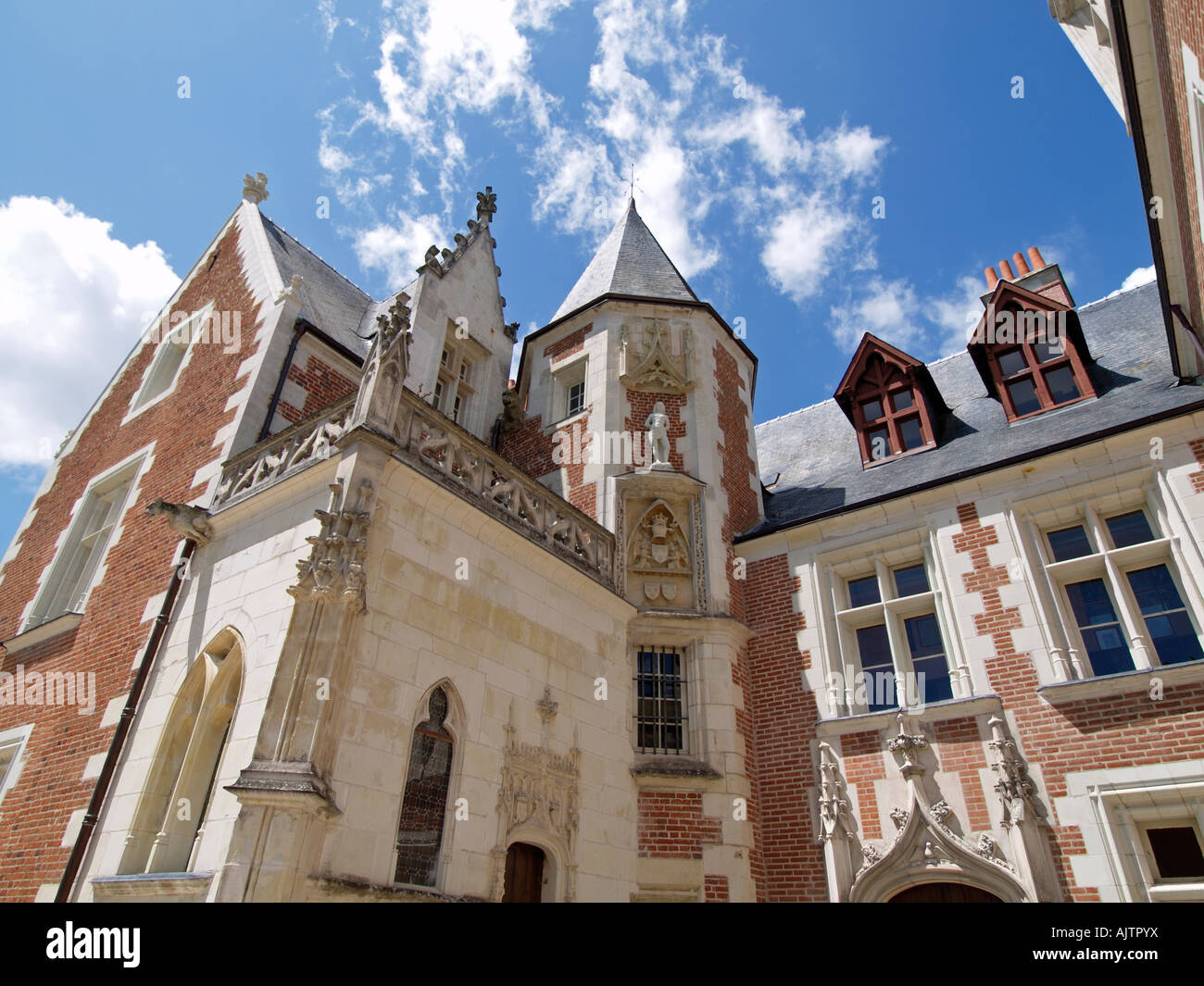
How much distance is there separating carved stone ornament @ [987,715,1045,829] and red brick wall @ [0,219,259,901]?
893 cm

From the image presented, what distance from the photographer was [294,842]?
17.2ft

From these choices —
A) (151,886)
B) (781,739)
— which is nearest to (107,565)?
(151,886)

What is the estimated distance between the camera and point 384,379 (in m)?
7.38

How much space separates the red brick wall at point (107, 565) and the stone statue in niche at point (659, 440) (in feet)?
18.7

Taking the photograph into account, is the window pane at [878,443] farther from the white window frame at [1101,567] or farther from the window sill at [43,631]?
the window sill at [43,631]

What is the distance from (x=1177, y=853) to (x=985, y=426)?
5841 mm

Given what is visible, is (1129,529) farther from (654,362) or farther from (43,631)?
(43,631)

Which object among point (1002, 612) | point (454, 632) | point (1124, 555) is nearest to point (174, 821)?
point (454, 632)

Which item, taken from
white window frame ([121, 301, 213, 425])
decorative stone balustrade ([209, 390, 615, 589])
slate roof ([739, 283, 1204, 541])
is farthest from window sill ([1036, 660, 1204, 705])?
white window frame ([121, 301, 213, 425])

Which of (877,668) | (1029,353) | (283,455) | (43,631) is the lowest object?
(877,668)

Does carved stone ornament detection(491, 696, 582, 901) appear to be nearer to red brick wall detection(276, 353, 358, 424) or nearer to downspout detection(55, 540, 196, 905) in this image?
downspout detection(55, 540, 196, 905)

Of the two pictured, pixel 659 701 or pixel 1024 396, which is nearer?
pixel 659 701

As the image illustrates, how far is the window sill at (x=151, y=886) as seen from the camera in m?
5.38
